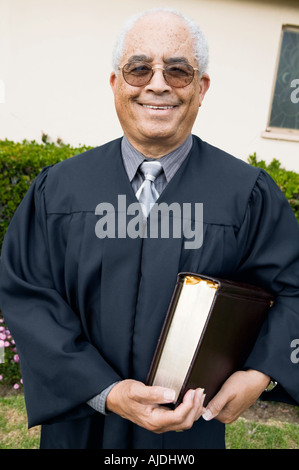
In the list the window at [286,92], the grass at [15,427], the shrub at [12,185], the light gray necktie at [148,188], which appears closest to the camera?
the light gray necktie at [148,188]

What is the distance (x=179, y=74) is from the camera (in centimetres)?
136

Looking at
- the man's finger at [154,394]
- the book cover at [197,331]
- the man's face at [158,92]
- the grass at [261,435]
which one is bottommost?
the grass at [261,435]

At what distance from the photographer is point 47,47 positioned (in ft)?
17.2

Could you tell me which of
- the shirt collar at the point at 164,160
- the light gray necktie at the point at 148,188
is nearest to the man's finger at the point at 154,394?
the light gray necktie at the point at 148,188

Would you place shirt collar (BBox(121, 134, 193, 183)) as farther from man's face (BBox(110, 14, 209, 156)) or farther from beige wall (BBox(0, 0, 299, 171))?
beige wall (BBox(0, 0, 299, 171))

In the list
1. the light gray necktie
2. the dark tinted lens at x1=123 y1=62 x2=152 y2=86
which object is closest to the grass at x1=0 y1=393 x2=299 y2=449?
the light gray necktie

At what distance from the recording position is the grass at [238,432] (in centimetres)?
312

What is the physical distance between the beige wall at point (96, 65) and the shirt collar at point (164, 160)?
4.16 meters

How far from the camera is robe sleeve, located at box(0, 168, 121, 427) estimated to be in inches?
53.9

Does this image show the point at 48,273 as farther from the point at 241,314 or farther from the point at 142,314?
the point at 241,314

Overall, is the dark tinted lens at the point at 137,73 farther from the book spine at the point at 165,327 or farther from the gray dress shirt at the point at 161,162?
the book spine at the point at 165,327

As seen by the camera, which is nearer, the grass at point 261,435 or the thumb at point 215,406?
the thumb at point 215,406

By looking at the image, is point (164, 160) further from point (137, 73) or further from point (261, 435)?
point (261, 435)
